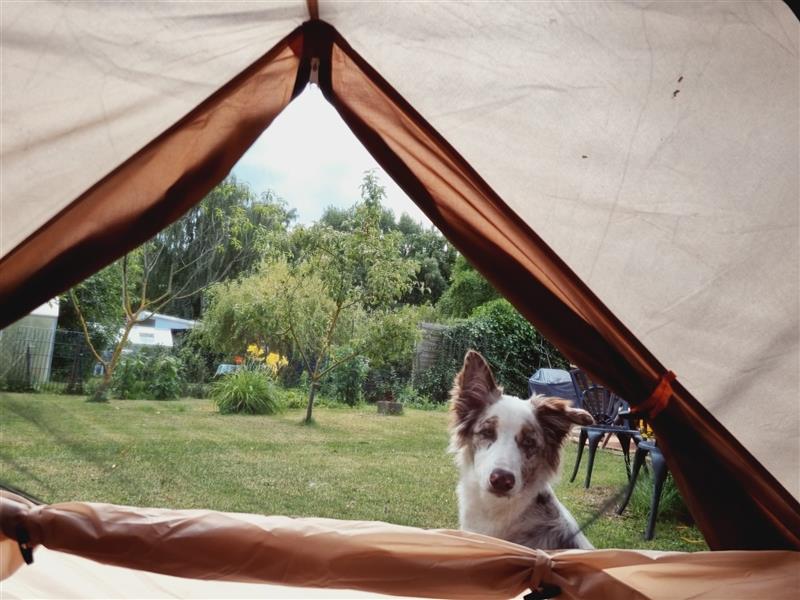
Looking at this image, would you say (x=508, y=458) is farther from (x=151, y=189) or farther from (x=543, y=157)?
(x=151, y=189)

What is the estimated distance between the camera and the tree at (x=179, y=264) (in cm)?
419

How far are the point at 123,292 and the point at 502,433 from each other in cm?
339

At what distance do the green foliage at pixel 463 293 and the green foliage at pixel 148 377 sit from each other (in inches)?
84.1

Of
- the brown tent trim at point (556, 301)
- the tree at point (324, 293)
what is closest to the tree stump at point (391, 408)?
the tree at point (324, 293)

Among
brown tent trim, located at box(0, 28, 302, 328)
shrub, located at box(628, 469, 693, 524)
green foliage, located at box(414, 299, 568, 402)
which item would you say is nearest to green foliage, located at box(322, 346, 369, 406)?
green foliage, located at box(414, 299, 568, 402)

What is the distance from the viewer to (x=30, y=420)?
508cm

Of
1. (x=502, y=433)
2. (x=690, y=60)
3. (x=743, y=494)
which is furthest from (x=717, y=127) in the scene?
(x=502, y=433)

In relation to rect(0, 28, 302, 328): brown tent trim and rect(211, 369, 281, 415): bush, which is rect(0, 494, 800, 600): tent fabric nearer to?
rect(0, 28, 302, 328): brown tent trim

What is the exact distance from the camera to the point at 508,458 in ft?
6.08

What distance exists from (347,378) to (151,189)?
12.7 feet

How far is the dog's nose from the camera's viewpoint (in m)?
1.83

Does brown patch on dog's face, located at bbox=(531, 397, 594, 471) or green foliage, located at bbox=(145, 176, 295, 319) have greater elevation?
green foliage, located at bbox=(145, 176, 295, 319)

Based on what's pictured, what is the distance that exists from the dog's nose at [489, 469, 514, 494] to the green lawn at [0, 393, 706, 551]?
1.87m

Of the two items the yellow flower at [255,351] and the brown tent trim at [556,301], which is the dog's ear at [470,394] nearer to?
the brown tent trim at [556,301]
